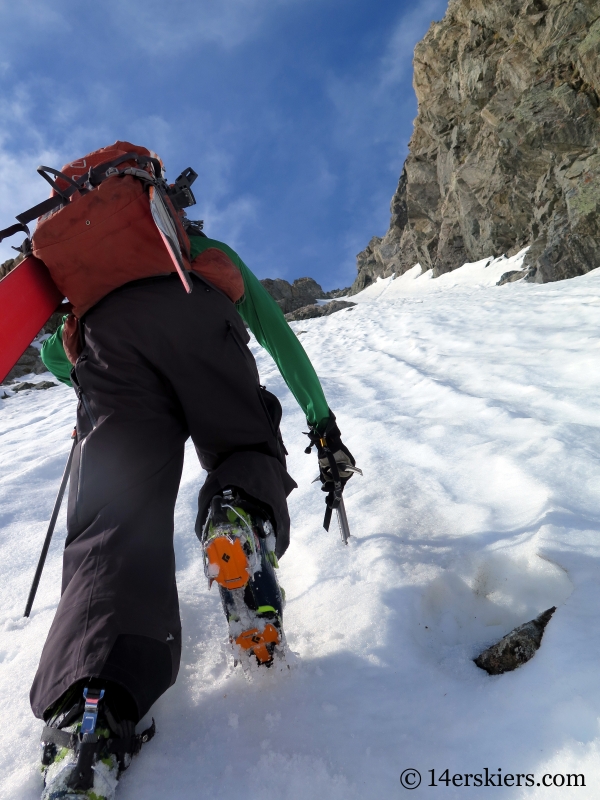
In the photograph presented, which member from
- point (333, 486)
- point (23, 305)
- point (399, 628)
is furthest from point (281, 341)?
point (399, 628)

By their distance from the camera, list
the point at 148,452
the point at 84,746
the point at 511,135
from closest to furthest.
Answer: the point at 84,746 → the point at 148,452 → the point at 511,135

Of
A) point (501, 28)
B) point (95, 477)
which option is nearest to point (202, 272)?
point (95, 477)

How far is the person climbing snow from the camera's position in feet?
3.24

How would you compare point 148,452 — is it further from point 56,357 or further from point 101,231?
point 56,357

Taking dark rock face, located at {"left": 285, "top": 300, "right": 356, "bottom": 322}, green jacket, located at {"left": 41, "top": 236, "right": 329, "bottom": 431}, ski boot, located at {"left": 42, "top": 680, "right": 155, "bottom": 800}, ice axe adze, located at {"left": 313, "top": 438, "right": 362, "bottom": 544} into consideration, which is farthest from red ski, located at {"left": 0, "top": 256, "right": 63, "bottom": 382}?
dark rock face, located at {"left": 285, "top": 300, "right": 356, "bottom": 322}

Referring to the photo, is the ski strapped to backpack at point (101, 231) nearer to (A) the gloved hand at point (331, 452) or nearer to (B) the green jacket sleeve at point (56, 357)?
(B) the green jacket sleeve at point (56, 357)

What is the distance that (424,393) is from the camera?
4.00 metres

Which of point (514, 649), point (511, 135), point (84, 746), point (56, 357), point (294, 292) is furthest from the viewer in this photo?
point (294, 292)

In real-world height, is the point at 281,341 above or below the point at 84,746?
above

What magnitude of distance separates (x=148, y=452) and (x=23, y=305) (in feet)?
1.93

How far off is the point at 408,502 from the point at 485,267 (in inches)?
1187

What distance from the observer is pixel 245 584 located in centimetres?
117

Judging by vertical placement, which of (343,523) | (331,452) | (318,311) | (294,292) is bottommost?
(343,523)

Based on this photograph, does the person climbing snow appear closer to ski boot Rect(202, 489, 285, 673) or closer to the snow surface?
ski boot Rect(202, 489, 285, 673)
